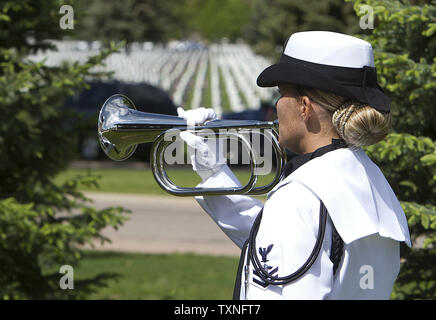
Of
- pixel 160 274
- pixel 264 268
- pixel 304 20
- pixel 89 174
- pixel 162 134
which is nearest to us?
pixel 264 268

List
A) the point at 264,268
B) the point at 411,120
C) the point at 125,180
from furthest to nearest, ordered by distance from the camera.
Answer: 1. the point at 125,180
2. the point at 411,120
3. the point at 264,268

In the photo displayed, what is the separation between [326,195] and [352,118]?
0.23 m

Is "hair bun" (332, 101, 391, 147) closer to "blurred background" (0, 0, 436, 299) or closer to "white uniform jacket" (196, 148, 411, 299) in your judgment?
"white uniform jacket" (196, 148, 411, 299)

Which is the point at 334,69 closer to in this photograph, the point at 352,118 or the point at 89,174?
the point at 352,118

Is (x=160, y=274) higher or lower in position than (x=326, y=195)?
lower

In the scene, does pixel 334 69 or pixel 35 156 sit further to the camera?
pixel 35 156

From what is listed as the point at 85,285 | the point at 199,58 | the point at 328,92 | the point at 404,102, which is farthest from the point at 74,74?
the point at 199,58

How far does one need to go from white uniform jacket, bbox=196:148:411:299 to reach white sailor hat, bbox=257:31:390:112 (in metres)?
0.16

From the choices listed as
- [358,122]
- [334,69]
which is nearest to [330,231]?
[358,122]

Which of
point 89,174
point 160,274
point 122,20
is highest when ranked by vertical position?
point 122,20

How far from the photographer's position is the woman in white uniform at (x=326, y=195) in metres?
1.74

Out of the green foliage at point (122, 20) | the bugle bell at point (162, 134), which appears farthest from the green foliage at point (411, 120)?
the green foliage at point (122, 20)

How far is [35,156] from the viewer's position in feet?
16.6

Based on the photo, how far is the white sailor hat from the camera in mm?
1853
